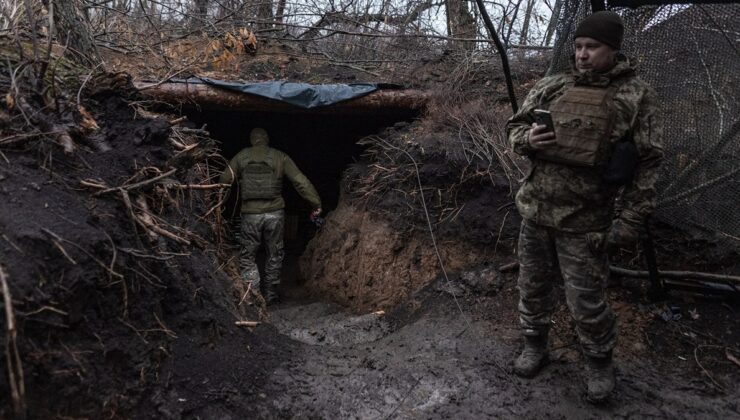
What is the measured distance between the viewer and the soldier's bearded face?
3.08 m

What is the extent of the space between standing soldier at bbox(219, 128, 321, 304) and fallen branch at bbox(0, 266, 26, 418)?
528cm

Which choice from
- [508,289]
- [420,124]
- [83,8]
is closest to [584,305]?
[508,289]

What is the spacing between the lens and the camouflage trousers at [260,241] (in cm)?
769

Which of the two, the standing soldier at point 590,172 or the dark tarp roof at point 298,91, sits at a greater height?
the dark tarp roof at point 298,91

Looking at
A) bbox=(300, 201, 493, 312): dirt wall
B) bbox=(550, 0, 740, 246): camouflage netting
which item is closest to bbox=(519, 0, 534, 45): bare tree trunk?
bbox=(300, 201, 493, 312): dirt wall

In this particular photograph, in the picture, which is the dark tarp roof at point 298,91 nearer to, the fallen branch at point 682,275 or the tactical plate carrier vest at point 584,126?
the fallen branch at point 682,275

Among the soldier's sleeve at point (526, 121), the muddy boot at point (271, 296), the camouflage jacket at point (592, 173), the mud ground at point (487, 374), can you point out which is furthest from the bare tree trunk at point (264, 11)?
the camouflage jacket at point (592, 173)

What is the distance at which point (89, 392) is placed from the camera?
8.65 ft

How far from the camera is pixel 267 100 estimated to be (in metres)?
6.77

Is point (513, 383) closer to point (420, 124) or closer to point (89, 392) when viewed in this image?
point (89, 392)

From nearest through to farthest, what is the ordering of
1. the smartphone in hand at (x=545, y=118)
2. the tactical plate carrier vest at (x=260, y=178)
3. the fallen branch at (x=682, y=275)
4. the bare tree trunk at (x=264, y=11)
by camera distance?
the smartphone in hand at (x=545, y=118), the fallen branch at (x=682, y=275), the tactical plate carrier vest at (x=260, y=178), the bare tree trunk at (x=264, y=11)

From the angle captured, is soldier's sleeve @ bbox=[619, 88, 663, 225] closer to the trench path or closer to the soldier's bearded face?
the soldier's bearded face

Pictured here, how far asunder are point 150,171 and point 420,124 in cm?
387

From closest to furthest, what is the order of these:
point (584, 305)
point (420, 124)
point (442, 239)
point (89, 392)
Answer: point (89, 392) → point (584, 305) → point (442, 239) → point (420, 124)
